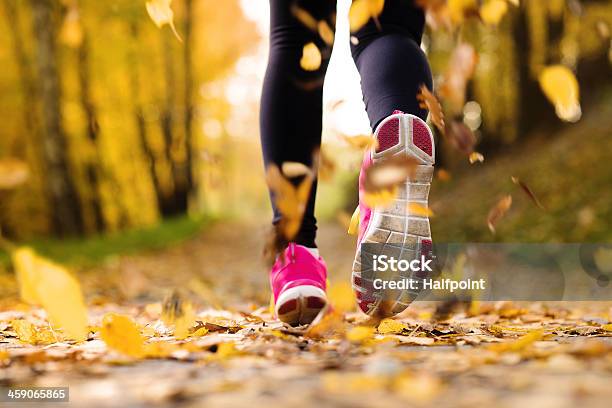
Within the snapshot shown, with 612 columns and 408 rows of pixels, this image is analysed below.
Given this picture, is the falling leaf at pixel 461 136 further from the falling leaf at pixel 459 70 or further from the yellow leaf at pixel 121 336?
the yellow leaf at pixel 121 336

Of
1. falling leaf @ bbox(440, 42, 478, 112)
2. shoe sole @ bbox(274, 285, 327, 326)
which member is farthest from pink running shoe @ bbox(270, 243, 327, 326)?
falling leaf @ bbox(440, 42, 478, 112)

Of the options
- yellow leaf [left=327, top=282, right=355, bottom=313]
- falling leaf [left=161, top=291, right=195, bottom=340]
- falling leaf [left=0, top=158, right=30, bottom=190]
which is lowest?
falling leaf [left=161, top=291, right=195, bottom=340]

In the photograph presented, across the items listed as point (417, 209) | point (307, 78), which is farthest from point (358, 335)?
point (307, 78)

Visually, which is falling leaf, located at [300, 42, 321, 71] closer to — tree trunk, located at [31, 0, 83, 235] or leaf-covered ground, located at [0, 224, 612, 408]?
leaf-covered ground, located at [0, 224, 612, 408]

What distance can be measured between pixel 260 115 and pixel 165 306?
599 millimetres

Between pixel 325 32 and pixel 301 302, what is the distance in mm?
676

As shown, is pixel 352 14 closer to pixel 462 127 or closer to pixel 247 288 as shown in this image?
pixel 462 127

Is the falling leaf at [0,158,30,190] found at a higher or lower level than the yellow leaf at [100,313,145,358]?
higher

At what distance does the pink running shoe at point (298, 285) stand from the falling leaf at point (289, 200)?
0.09m

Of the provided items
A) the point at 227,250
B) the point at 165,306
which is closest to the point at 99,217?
the point at 227,250

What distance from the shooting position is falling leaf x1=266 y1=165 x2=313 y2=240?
1.42 meters

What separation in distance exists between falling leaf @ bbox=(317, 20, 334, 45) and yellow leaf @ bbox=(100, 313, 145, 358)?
32.7 inches

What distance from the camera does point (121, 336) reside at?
1212 millimetres

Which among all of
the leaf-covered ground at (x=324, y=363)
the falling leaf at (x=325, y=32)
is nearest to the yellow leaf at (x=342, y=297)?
the leaf-covered ground at (x=324, y=363)
